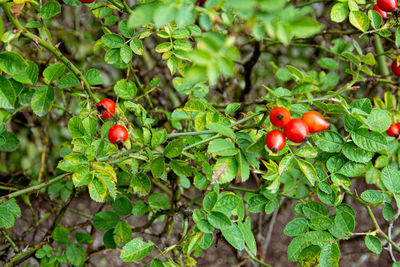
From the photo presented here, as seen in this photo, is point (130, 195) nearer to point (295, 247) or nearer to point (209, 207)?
point (209, 207)

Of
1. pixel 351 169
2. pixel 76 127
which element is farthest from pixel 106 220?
pixel 351 169

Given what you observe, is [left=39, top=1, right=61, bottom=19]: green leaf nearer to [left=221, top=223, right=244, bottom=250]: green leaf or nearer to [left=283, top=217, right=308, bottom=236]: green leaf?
[left=221, top=223, right=244, bottom=250]: green leaf

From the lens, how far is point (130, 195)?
1.65 meters

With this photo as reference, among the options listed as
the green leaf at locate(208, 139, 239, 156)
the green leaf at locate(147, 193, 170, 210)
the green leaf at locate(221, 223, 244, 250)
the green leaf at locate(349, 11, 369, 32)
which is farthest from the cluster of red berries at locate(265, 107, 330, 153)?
the green leaf at locate(147, 193, 170, 210)

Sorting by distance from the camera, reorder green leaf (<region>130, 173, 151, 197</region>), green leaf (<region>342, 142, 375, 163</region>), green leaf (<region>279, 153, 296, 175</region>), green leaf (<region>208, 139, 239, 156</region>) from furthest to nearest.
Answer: green leaf (<region>130, 173, 151, 197</region>), green leaf (<region>342, 142, 375, 163</region>), green leaf (<region>279, 153, 296, 175</region>), green leaf (<region>208, 139, 239, 156</region>)

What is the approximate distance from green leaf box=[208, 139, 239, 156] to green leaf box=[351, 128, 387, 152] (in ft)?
1.58

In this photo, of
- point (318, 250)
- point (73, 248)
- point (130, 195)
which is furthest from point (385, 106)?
point (73, 248)

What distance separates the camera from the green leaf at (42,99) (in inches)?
48.2

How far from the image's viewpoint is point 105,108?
4.09 ft

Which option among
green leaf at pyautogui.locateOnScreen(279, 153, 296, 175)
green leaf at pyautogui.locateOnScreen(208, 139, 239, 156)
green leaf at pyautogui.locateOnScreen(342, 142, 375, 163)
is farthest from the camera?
green leaf at pyautogui.locateOnScreen(342, 142, 375, 163)

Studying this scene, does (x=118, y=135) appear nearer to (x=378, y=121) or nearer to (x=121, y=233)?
(x=121, y=233)

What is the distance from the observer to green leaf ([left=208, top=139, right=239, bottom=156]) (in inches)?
37.8

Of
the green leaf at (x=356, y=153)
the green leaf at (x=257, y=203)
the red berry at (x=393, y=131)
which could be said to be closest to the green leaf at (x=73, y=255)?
the green leaf at (x=257, y=203)

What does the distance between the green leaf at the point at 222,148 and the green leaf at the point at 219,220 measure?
0.25m
